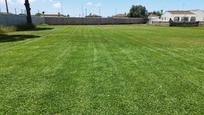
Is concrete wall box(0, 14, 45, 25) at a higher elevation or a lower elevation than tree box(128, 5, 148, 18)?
lower

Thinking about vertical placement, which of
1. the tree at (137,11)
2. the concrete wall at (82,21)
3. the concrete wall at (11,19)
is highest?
the tree at (137,11)

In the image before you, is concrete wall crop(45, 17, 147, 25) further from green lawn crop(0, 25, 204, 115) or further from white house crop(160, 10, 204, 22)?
green lawn crop(0, 25, 204, 115)

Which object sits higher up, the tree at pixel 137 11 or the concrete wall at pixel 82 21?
the tree at pixel 137 11

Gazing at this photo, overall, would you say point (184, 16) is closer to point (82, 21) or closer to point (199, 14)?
point (199, 14)

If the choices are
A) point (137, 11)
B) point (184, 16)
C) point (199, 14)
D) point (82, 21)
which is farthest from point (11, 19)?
point (137, 11)

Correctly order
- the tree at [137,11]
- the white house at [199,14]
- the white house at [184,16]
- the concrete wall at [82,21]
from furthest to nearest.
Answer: the tree at [137,11] < the white house at [184,16] < the white house at [199,14] < the concrete wall at [82,21]

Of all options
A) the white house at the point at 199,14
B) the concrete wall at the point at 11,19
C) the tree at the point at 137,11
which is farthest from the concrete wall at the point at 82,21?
the tree at the point at 137,11

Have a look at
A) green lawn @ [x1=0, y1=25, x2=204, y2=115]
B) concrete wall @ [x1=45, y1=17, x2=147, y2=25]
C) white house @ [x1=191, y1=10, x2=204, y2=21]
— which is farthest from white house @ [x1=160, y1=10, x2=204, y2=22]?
green lawn @ [x1=0, y1=25, x2=204, y2=115]

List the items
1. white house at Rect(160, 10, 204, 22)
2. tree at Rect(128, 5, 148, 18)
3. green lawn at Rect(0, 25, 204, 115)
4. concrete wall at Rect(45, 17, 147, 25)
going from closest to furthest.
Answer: green lawn at Rect(0, 25, 204, 115)
concrete wall at Rect(45, 17, 147, 25)
white house at Rect(160, 10, 204, 22)
tree at Rect(128, 5, 148, 18)

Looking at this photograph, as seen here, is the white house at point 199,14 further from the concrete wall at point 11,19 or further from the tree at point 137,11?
the concrete wall at point 11,19

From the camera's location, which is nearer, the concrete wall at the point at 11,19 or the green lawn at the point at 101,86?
the green lawn at the point at 101,86

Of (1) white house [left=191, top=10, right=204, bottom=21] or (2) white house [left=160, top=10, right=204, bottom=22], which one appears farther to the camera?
(2) white house [left=160, top=10, right=204, bottom=22]

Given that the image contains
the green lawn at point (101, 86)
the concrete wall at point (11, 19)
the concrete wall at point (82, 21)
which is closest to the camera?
the green lawn at point (101, 86)

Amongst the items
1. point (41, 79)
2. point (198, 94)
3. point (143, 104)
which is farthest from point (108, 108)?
point (41, 79)
